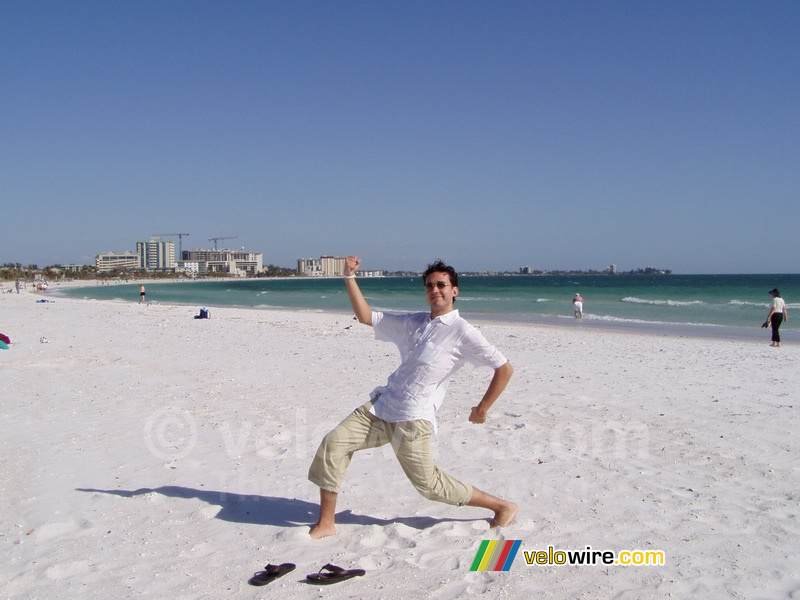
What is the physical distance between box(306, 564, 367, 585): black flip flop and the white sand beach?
0.04 metres

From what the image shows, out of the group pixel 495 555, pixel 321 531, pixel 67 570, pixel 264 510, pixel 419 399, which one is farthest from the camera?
pixel 264 510

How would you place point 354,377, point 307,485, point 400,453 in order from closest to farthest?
point 400,453
point 307,485
point 354,377

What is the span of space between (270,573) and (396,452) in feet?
3.07

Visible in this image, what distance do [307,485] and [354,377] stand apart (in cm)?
477

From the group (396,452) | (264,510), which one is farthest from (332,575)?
(264,510)

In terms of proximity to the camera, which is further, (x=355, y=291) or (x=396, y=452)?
(x=355, y=291)

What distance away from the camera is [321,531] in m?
3.83

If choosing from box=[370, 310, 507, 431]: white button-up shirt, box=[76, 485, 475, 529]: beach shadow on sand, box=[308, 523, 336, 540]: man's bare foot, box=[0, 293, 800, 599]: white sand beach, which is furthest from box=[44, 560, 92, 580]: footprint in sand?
box=[370, 310, 507, 431]: white button-up shirt

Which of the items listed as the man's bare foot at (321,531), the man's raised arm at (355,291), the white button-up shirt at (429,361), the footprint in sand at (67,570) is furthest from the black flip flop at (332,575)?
the man's raised arm at (355,291)

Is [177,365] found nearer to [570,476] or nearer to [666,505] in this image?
[570,476]

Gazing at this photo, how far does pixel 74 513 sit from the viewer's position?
4.19 meters

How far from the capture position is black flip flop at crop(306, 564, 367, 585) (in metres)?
3.25

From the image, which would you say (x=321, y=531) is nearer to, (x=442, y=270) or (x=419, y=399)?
(x=419, y=399)

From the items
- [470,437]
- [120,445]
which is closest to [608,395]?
Answer: [470,437]
